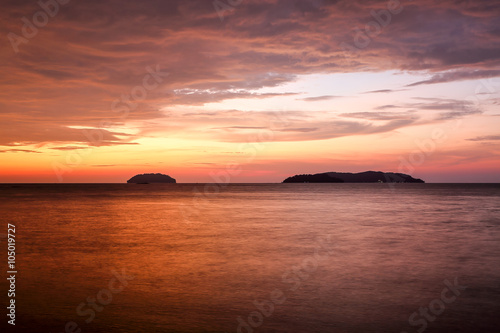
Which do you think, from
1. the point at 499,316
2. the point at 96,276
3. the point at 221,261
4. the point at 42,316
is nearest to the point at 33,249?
A: the point at 96,276

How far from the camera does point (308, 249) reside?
26.5 metres

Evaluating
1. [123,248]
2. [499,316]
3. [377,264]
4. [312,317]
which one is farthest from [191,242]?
[499,316]

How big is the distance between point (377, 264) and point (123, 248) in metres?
16.0

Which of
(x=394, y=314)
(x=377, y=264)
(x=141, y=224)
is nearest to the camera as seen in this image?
(x=394, y=314)

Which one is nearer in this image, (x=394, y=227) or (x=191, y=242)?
(x=191, y=242)

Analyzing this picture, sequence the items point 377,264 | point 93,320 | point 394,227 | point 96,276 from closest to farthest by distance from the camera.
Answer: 1. point 93,320
2. point 96,276
3. point 377,264
4. point 394,227

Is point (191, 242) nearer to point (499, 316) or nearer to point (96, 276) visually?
point (96, 276)

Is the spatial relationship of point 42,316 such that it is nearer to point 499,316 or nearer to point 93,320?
point 93,320

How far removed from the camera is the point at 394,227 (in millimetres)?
39219

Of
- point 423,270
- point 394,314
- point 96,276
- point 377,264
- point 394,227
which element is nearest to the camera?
point 394,314

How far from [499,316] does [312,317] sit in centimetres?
584

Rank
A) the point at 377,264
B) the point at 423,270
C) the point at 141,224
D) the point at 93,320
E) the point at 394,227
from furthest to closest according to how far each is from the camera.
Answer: the point at 141,224
the point at 394,227
the point at 377,264
the point at 423,270
the point at 93,320

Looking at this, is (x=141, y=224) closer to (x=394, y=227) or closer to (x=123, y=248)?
(x=123, y=248)

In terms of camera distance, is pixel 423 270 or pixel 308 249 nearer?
pixel 423 270
